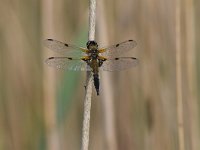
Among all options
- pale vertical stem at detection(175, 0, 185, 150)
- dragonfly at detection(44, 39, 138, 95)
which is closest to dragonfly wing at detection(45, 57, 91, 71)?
dragonfly at detection(44, 39, 138, 95)

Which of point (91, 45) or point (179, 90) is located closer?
point (91, 45)

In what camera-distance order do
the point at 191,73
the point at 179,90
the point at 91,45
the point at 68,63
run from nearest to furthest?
the point at 91,45 < the point at 68,63 < the point at 179,90 < the point at 191,73

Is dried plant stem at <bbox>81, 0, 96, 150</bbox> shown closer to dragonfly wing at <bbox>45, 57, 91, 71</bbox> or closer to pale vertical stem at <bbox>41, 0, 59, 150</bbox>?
dragonfly wing at <bbox>45, 57, 91, 71</bbox>

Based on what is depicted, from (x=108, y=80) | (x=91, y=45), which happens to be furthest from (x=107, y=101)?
(x=91, y=45)

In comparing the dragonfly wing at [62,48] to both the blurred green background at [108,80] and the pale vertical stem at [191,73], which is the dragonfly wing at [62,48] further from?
the pale vertical stem at [191,73]

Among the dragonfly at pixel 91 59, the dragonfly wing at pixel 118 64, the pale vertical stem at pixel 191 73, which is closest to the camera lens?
the dragonfly at pixel 91 59

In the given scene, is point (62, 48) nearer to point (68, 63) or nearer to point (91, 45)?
point (68, 63)

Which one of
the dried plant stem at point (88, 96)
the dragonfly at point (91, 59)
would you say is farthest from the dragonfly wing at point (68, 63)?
the dried plant stem at point (88, 96)
